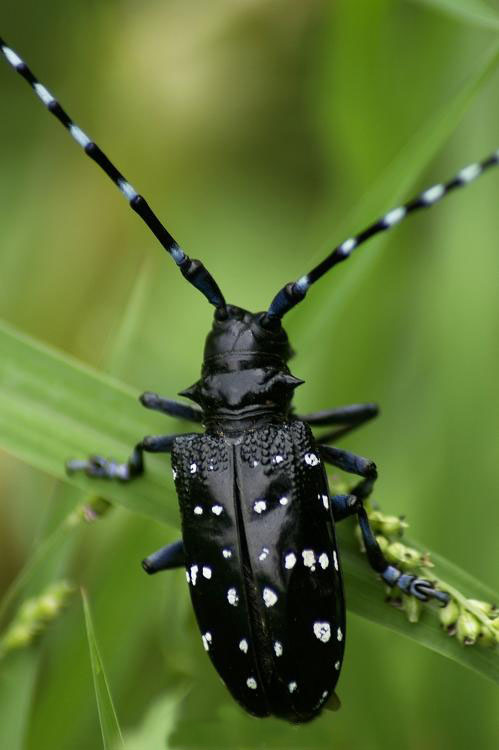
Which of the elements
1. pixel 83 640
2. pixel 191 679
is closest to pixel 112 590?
pixel 83 640

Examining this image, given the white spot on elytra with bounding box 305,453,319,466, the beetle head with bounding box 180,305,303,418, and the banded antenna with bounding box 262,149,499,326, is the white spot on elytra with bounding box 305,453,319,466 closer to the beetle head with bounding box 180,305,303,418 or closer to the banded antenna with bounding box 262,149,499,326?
the beetle head with bounding box 180,305,303,418

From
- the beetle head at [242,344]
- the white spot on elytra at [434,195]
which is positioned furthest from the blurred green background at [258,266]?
the white spot on elytra at [434,195]

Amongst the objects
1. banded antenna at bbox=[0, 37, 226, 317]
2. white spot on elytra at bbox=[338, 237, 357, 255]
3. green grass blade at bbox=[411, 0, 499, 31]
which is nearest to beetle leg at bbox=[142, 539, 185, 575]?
banded antenna at bbox=[0, 37, 226, 317]

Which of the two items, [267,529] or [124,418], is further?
[124,418]

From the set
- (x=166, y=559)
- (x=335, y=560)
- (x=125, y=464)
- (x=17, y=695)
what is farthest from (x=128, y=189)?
(x=17, y=695)

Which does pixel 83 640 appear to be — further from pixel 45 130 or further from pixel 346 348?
pixel 45 130
